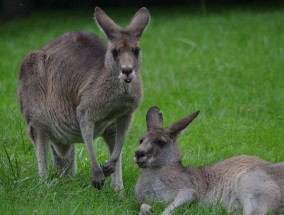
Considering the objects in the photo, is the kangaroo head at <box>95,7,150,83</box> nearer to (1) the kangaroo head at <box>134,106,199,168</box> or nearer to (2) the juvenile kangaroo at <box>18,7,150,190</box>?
(2) the juvenile kangaroo at <box>18,7,150,190</box>

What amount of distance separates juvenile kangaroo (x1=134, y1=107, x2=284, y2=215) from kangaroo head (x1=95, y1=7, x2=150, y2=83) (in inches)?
24.9

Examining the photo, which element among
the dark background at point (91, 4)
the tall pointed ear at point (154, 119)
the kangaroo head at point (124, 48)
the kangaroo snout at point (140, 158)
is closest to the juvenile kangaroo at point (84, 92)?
the kangaroo head at point (124, 48)

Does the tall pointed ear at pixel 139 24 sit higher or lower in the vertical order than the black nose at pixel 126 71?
higher

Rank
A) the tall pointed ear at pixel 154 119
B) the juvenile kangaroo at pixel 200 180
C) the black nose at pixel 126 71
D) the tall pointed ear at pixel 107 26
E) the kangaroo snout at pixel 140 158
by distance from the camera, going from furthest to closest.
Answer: the tall pointed ear at pixel 154 119
the tall pointed ear at pixel 107 26
the kangaroo snout at pixel 140 158
the black nose at pixel 126 71
the juvenile kangaroo at pixel 200 180

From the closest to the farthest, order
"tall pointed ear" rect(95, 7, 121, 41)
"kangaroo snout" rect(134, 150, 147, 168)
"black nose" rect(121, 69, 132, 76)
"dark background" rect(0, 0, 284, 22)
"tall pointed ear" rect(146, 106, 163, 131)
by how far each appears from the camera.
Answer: "black nose" rect(121, 69, 132, 76)
"kangaroo snout" rect(134, 150, 147, 168)
"tall pointed ear" rect(95, 7, 121, 41)
"tall pointed ear" rect(146, 106, 163, 131)
"dark background" rect(0, 0, 284, 22)

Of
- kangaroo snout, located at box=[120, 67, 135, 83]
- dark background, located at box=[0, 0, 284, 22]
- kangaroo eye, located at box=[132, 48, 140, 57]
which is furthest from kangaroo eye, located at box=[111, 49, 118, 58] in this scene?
dark background, located at box=[0, 0, 284, 22]

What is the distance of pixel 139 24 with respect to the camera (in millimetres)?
5957

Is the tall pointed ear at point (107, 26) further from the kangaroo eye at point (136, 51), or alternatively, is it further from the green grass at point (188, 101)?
the green grass at point (188, 101)

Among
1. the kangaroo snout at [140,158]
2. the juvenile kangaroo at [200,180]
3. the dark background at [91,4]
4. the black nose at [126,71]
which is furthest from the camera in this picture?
the dark background at [91,4]

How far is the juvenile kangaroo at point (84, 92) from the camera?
5777 mm

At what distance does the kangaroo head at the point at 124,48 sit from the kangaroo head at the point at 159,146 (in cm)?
56

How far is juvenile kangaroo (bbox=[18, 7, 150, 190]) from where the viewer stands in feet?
19.0

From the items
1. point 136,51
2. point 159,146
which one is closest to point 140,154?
point 159,146

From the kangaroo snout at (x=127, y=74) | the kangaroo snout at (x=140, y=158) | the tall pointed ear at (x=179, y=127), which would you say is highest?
the kangaroo snout at (x=127, y=74)
